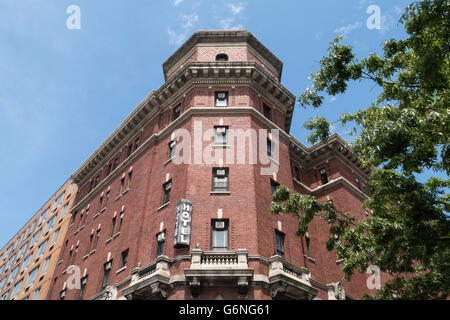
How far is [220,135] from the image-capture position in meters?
25.4

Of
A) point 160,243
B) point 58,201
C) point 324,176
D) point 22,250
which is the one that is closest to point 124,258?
point 160,243

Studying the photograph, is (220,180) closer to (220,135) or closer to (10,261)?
(220,135)

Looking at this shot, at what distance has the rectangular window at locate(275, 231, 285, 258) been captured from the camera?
71.9 ft

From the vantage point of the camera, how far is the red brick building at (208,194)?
19266mm

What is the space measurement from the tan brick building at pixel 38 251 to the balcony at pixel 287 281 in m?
30.3

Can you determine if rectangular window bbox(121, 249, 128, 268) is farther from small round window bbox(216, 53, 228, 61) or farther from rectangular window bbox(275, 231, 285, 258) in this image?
small round window bbox(216, 53, 228, 61)

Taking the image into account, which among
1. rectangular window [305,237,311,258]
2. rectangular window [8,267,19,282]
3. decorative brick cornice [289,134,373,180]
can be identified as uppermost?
decorative brick cornice [289,134,373,180]

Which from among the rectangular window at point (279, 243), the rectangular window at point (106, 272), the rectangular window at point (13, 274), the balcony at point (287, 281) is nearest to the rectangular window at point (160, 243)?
the rectangular window at point (106, 272)

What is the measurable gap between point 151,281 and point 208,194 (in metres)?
6.32

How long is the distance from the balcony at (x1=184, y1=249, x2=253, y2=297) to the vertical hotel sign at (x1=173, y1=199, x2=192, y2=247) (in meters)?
1.19

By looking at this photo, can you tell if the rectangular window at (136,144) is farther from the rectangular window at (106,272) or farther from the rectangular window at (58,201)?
the rectangular window at (58,201)

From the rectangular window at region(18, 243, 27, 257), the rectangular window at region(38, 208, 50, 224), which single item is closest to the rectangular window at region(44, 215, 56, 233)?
the rectangular window at region(38, 208, 50, 224)
